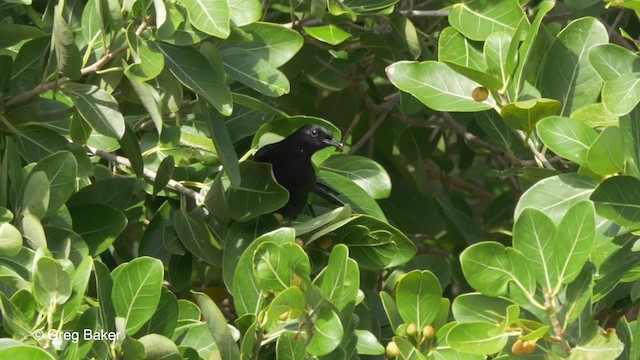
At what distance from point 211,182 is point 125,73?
554 mm

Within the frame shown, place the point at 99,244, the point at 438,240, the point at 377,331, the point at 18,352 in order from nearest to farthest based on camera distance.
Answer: the point at 18,352
the point at 99,244
the point at 377,331
the point at 438,240

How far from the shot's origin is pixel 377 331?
344 centimetres

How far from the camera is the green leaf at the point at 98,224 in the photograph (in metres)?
3.20

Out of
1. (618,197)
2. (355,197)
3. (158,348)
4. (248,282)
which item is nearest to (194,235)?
(248,282)

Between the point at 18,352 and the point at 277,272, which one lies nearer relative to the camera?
the point at 18,352

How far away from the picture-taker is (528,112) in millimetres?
2977

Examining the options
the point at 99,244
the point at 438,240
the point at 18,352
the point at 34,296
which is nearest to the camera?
the point at 18,352

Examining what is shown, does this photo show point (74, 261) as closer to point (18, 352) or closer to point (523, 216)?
point (18, 352)

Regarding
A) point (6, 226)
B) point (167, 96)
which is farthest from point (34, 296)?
point (167, 96)

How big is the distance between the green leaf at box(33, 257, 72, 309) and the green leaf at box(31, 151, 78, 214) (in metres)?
0.48

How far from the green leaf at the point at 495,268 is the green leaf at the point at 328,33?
1.27 m

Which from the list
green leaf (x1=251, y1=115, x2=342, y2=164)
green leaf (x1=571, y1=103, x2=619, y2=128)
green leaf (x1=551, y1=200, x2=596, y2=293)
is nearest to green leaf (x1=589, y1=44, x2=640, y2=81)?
green leaf (x1=571, y1=103, x2=619, y2=128)

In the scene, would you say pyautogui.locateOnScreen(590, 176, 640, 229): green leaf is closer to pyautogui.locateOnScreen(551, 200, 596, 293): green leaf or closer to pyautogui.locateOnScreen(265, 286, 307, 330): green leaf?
pyautogui.locateOnScreen(551, 200, 596, 293): green leaf

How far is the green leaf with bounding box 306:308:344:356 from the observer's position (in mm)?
2580
